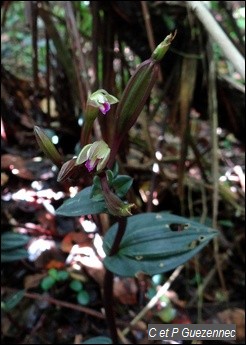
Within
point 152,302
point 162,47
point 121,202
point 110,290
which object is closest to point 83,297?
point 152,302

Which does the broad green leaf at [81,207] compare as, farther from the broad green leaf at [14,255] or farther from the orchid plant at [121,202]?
the broad green leaf at [14,255]

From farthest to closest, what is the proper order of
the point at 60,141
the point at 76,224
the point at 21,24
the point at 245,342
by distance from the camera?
the point at 21,24 < the point at 60,141 < the point at 76,224 < the point at 245,342

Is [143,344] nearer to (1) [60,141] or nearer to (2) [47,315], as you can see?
(2) [47,315]

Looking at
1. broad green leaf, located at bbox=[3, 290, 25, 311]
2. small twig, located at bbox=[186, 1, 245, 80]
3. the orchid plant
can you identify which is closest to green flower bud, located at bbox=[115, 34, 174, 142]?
the orchid plant

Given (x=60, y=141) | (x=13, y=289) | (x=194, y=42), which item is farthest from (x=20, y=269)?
(x=194, y=42)

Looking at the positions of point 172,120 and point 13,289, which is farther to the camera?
point 172,120

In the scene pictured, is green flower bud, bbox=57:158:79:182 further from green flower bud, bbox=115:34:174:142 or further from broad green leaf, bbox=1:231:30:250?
broad green leaf, bbox=1:231:30:250

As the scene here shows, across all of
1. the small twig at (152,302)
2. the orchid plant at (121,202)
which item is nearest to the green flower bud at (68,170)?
the orchid plant at (121,202)

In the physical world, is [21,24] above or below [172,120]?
above

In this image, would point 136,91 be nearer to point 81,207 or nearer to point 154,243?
point 81,207
